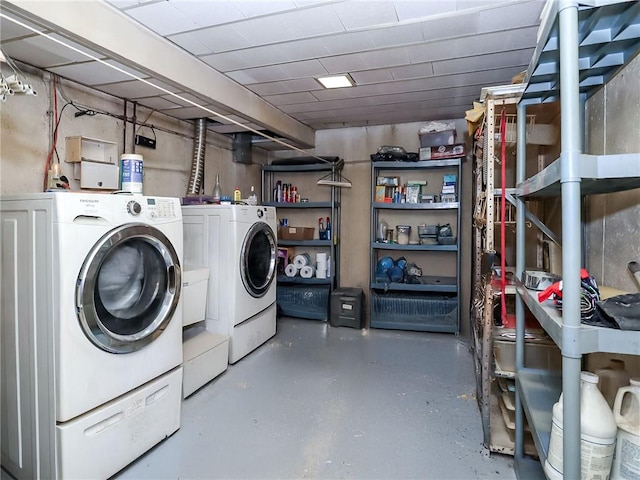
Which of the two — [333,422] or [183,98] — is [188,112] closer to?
[183,98]

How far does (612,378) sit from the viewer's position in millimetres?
1246

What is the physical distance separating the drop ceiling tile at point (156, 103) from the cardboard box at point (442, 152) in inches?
98.2

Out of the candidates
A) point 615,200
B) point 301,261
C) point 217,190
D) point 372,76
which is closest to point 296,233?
point 301,261

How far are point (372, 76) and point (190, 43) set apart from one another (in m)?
1.30

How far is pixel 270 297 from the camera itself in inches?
139

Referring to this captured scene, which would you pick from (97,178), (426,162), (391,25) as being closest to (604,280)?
(391,25)

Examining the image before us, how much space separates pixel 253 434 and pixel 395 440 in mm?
797

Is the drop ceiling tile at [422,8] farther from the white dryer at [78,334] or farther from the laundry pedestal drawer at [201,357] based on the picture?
the laundry pedestal drawer at [201,357]

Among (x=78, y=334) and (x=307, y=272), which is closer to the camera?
(x=78, y=334)

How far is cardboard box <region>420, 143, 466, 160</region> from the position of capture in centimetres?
377

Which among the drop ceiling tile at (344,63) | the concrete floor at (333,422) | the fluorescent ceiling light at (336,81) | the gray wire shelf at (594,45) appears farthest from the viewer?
the fluorescent ceiling light at (336,81)

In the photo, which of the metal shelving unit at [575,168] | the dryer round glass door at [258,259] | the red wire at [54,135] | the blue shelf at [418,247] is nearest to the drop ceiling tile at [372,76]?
the dryer round glass door at [258,259]

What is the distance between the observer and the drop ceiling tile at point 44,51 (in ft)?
6.03

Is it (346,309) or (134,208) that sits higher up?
(134,208)
